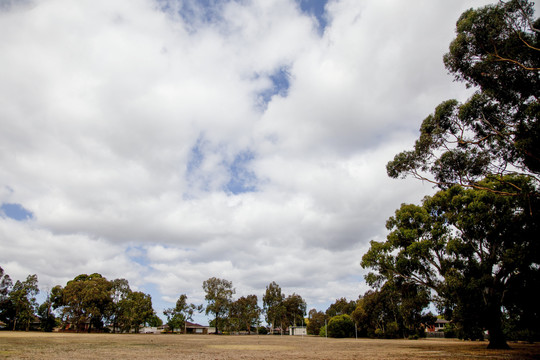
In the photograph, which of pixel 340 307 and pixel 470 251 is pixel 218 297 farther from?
pixel 470 251

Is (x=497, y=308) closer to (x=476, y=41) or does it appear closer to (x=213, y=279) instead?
(x=476, y=41)

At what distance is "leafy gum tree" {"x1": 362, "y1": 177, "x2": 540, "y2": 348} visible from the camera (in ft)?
72.5

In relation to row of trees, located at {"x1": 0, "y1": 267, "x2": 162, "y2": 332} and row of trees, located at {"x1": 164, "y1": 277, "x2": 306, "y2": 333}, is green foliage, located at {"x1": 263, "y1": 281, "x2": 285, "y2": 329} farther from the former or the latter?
row of trees, located at {"x1": 0, "y1": 267, "x2": 162, "y2": 332}

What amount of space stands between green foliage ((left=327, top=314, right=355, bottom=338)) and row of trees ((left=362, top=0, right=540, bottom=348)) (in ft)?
149

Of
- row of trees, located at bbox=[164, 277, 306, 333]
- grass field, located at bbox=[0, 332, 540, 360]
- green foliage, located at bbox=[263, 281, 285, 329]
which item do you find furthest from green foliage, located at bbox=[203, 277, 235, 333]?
grass field, located at bbox=[0, 332, 540, 360]

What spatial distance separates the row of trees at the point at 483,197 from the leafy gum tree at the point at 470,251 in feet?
0.25

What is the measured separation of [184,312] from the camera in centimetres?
9244

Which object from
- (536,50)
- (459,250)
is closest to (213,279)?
(459,250)

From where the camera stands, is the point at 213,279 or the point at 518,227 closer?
the point at 518,227

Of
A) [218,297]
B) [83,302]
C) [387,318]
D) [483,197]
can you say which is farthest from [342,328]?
[483,197]

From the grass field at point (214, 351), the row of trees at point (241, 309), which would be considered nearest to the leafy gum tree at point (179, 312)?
the row of trees at point (241, 309)

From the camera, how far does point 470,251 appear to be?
24.9m

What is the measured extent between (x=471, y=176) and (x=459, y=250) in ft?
29.6

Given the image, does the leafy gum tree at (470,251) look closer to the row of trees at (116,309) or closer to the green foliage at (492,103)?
the green foliage at (492,103)
